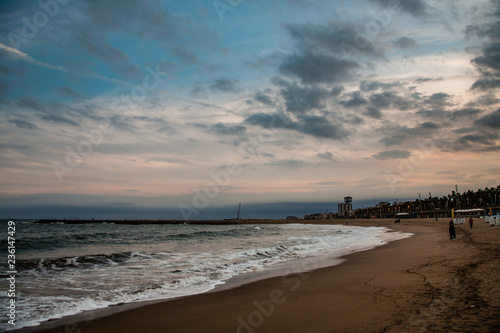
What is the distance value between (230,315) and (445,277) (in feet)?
19.4

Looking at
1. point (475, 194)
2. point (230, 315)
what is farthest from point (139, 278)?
point (475, 194)

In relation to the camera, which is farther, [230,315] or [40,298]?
[40,298]

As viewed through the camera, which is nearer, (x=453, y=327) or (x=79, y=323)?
(x=453, y=327)

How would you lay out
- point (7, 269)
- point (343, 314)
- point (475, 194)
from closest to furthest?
point (343, 314) → point (7, 269) → point (475, 194)

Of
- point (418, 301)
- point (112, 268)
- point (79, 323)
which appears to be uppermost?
point (418, 301)

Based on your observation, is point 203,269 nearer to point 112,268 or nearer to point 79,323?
point 112,268

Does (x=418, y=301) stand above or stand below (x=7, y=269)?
above

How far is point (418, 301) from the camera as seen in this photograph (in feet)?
20.3

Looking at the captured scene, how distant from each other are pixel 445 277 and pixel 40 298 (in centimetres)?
1087

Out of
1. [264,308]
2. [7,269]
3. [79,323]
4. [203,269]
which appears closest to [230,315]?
[264,308]

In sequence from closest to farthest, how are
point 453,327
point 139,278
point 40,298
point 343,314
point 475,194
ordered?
point 453,327 → point 343,314 → point 40,298 → point 139,278 → point 475,194

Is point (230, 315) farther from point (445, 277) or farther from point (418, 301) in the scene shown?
point (445, 277)

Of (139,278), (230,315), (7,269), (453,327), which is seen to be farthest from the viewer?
(7,269)

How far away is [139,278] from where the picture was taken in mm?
10984
